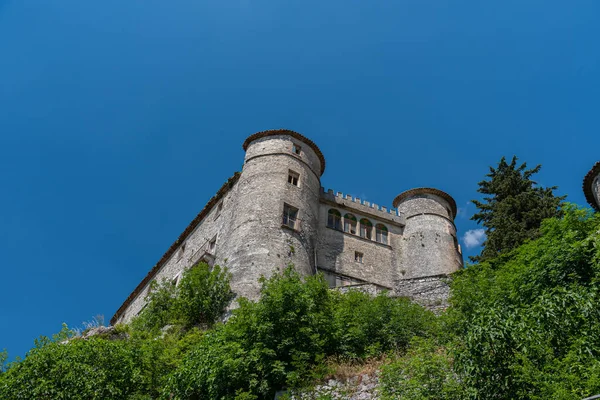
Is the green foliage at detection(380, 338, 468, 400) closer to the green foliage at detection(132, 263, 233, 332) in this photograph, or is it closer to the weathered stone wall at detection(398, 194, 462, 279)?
the green foliage at detection(132, 263, 233, 332)

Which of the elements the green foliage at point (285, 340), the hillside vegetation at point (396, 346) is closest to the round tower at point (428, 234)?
the hillside vegetation at point (396, 346)

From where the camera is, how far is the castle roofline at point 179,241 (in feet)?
109

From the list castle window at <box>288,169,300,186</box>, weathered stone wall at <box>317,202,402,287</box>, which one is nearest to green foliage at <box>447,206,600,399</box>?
weathered stone wall at <box>317,202,402,287</box>

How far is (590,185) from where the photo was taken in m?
23.9

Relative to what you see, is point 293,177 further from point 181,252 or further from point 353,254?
point 181,252

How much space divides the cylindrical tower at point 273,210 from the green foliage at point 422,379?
11799mm

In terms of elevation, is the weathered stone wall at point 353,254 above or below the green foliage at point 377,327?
above

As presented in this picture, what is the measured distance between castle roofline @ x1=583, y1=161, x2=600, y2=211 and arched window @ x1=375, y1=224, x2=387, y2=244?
39.3 feet

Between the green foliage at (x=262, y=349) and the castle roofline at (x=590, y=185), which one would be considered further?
the castle roofline at (x=590, y=185)

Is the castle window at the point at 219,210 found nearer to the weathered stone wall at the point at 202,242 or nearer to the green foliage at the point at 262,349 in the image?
the weathered stone wall at the point at 202,242

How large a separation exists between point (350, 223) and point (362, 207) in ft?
6.34

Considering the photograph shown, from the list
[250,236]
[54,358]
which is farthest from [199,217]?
[54,358]

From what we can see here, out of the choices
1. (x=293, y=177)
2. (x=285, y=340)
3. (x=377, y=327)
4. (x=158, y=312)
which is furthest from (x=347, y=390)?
(x=293, y=177)

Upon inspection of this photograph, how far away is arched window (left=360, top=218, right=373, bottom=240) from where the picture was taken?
108 ft
